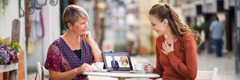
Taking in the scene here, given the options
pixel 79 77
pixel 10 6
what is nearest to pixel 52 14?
pixel 10 6

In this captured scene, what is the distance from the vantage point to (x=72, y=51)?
393cm

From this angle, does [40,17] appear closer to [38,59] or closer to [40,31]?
[40,31]

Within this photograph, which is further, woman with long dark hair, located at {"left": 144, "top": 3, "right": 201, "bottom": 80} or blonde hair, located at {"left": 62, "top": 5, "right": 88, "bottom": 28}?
blonde hair, located at {"left": 62, "top": 5, "right": 88, "bottom": 28}

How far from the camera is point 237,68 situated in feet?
37.1

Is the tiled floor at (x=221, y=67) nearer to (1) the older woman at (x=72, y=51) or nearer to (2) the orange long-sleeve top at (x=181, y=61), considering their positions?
(1) the older woman at (x=72, y=51)

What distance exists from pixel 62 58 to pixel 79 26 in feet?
1.02

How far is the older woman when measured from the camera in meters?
3.83

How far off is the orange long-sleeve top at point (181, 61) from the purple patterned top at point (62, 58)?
2.30 ft

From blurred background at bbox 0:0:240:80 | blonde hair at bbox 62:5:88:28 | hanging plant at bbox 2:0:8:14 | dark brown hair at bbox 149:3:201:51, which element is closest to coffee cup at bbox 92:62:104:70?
blonde hair at bbox 62:5:88:28

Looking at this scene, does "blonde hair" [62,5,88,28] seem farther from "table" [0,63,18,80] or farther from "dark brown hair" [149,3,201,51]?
"table" [0,63,18,80]

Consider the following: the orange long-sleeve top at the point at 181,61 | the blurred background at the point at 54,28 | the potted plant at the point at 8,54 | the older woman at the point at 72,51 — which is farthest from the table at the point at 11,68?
the orange long-sleeve top at the point at 181,61

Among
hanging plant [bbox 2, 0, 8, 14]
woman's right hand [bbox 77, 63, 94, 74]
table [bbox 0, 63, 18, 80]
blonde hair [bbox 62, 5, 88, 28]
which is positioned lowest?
table [bbox 0, 63, 18, 80]

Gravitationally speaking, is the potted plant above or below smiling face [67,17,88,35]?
below

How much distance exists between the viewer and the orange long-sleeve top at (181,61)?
3.69 m
